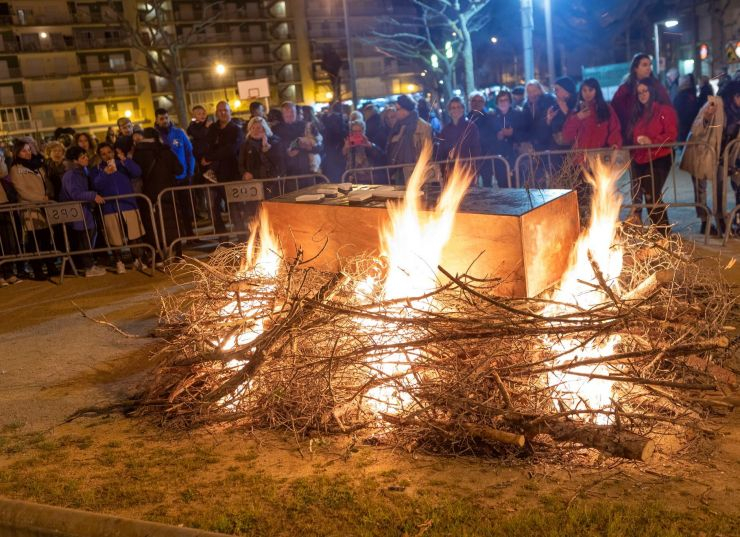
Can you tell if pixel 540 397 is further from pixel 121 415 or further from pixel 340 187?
pixel 340 187

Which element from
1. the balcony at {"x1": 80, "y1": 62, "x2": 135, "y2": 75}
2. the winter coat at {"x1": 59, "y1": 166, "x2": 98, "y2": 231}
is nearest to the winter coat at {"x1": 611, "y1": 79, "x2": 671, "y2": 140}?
the winter coat at {"x1": 59, "y1": 166, "x2": 98, "y2": 231}

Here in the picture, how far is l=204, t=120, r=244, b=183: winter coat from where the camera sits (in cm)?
1266

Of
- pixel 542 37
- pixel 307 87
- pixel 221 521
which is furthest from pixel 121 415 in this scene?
pixel 307 87

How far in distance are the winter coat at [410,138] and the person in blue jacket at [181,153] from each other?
3.32 meters

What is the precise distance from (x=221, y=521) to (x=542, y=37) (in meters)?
47.0

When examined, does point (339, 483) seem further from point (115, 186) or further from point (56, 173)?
point (56, 173)

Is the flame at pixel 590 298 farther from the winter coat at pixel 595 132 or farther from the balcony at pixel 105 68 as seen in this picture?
the balcony at pixel 105 68

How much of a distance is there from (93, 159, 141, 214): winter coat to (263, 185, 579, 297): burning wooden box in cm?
445

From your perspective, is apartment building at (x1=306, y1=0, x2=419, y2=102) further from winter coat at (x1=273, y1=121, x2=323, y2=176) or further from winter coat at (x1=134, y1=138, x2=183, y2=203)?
winter coat at (x1=134, y1=138, x2=183, y2=203)

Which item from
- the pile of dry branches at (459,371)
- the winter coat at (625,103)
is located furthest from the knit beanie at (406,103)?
the pile of dry branches at (459,371)

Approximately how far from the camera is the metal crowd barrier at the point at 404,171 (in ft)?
35.9

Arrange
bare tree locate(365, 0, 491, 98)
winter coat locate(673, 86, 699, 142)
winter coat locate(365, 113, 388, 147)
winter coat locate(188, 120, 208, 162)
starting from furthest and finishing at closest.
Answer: bare tree locate(365, 0, 491, 98) → winter coat locate(365, 113, 388, 147) → winter coat locate(673, 86, 699, 142) → winter coat locate(188, 120, 208, 162)

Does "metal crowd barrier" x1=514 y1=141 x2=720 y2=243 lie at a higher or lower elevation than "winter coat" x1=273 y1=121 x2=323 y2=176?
lower

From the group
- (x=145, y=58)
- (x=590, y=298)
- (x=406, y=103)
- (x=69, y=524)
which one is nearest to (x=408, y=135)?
(x=406, y=103)
